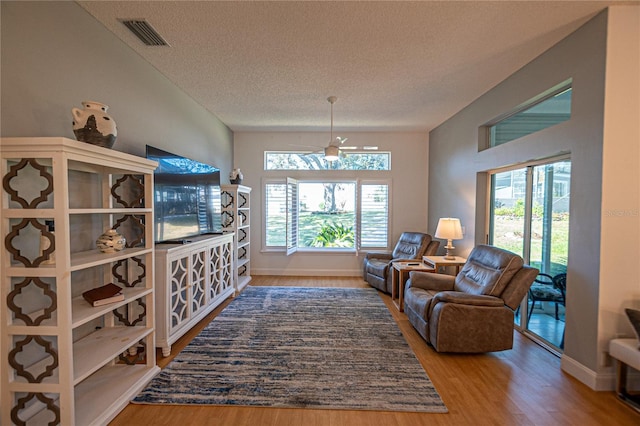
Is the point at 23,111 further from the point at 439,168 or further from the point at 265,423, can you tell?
the point at 439,168

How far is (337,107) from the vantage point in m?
4.37

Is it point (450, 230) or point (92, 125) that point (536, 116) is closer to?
point (450, 230)

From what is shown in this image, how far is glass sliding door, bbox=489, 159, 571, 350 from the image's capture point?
9.37ft

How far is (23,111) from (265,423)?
2618 mm

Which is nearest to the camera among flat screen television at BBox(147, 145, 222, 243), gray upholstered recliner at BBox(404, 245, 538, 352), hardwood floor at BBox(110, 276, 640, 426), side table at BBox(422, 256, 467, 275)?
hardwood floor at BBox(110, 276, 640, 426)

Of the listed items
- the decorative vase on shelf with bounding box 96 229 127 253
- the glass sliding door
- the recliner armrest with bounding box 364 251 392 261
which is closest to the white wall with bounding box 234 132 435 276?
the recliner armrest with bounding box 364 251 392 261

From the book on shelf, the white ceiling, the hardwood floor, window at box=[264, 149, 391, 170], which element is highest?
Answer: the white ceiling

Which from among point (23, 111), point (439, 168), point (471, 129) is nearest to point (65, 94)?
point (23, 111)

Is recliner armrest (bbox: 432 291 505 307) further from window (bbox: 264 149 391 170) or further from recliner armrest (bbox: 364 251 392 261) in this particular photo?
window (bbox: 264 149 391 170)

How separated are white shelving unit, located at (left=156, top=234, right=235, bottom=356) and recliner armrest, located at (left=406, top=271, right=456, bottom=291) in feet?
8.60

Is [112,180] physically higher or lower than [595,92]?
lower

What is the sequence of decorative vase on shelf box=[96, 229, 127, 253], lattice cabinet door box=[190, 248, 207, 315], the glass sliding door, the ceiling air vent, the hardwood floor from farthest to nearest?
1. lattice cabinet door box=[190, 248, 207, 315]
2. the glass sliding door
3. the ceiling air vent
4. decorative vase on shelf box=[96, 229, 127, 253]
5. the hardwood floor

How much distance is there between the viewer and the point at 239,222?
5.05m

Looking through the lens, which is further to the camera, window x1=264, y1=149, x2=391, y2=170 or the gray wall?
window x1=264, y1=149, x2=391, y2=170
